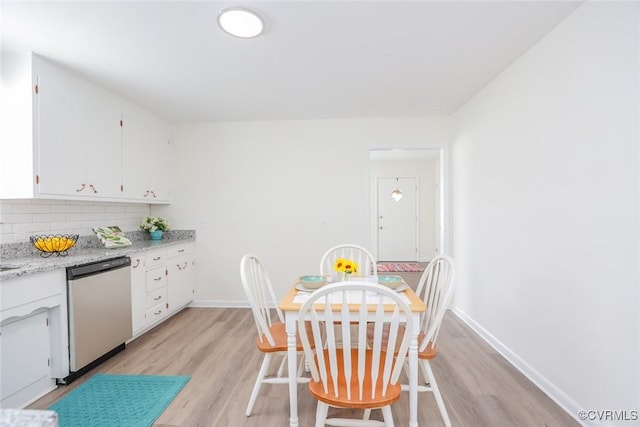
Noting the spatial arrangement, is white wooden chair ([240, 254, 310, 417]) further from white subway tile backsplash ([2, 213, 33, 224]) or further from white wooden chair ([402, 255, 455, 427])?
white subway tile backsplash ([2, 213, 33, 224])

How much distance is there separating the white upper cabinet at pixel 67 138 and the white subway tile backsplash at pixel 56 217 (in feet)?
0.86

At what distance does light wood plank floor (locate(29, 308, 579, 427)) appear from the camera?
70.3 inches

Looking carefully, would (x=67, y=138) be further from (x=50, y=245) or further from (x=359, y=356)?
(x=359, y=356)

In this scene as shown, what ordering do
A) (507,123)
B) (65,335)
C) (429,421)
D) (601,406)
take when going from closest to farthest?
(601,406), (429,421), (65,335), (507,123)

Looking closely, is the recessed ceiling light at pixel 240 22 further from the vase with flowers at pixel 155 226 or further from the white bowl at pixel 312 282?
the vase with flowers at pixel 155 226

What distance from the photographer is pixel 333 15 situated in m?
1.79

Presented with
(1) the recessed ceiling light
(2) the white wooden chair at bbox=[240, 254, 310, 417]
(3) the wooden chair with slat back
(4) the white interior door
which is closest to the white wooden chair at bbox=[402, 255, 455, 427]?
(3) the wooden chair with slat back

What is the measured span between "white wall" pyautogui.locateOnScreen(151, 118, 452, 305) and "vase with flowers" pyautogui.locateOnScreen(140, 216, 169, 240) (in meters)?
0.22

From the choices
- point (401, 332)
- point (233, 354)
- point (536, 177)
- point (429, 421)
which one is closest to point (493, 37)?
point (536, 177)

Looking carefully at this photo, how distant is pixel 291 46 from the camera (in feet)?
6.96

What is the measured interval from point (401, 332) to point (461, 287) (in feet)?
6.01

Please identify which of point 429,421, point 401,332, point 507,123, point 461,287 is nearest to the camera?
point 429,421

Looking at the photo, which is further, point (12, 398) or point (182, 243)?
point (182, 243)

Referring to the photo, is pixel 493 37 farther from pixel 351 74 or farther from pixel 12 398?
pixel 12 398
